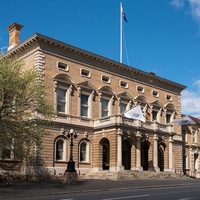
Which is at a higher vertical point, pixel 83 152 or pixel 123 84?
pixel 123 84

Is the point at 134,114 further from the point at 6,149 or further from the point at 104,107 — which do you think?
the point at 6,149

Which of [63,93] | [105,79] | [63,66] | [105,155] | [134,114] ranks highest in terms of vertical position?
[63,66]

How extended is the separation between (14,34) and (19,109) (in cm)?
2030

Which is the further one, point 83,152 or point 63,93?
point 83,152

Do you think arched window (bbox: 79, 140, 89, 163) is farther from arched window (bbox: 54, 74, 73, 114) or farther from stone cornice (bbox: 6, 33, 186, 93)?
stone cornice (bbox: 6, 33, 186, 93)

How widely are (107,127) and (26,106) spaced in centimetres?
1512

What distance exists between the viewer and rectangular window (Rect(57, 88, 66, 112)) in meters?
39.4

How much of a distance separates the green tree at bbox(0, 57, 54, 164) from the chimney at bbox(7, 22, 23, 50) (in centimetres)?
1733

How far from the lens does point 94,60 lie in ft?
142

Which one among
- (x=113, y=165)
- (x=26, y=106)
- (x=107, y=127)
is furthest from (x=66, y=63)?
(x=26, y=106)

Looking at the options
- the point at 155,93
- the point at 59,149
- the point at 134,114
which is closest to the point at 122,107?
the point at 134,114

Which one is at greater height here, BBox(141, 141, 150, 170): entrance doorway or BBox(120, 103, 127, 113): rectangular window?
BBox(120, 103, 127, 113): rectangular window

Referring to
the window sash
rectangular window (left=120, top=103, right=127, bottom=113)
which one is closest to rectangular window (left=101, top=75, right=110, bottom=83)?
rectangular window (left=120, top=103, right=127, bottom=113)

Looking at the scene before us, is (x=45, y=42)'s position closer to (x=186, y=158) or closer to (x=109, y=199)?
(x=109, y=199)
